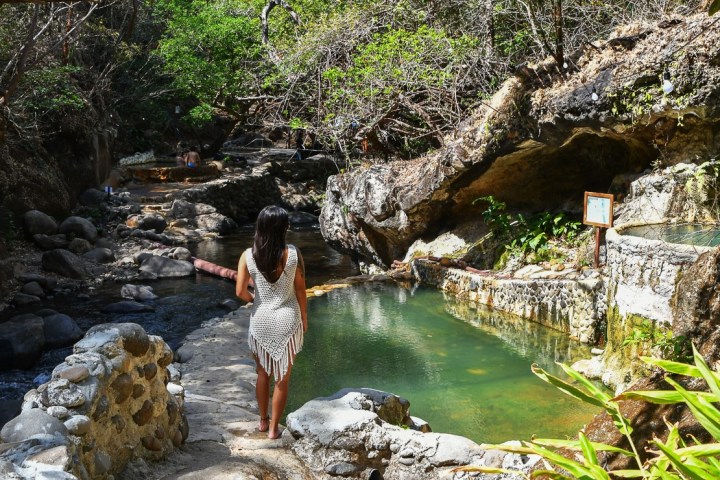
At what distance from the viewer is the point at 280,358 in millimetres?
4629

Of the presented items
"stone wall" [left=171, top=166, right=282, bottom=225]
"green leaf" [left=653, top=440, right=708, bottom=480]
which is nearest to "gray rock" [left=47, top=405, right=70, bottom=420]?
"green leaf" [left=653, top=440, right=708, bottom=480]

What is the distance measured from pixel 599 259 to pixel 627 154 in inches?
88.8

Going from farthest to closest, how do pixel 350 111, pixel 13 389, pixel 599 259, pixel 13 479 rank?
pixel 350 111 < pixel 599 259 < pixel 13 389 < pixel 13 479

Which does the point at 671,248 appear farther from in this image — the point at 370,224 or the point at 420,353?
the point at 370,224

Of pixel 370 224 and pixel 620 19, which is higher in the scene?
pixel 620 19

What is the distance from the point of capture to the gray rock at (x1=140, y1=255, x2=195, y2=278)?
14438 millimetres

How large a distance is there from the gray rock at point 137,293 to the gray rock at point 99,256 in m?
2.37

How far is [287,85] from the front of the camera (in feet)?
54.9

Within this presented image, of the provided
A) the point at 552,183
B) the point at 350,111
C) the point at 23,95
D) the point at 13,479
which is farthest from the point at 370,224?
the point at 13,479

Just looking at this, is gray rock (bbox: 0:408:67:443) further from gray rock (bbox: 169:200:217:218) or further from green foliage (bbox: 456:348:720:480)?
gray rock (bbox: 169:200:217:218)

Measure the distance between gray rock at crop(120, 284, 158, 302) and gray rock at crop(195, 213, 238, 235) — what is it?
6.57 metres

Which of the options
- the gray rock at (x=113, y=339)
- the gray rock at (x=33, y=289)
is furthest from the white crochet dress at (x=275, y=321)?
the gray rock at (x=33, y=289)

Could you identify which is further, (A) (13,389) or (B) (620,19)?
(B) (620,19)

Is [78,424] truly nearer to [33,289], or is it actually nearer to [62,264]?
[33,289]
